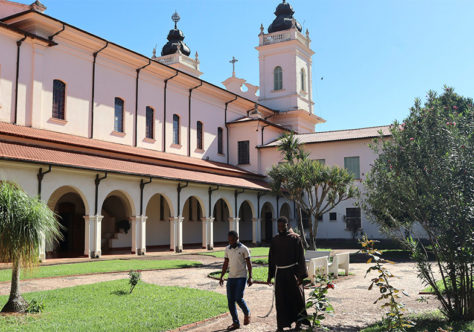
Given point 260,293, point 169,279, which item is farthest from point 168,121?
point 260,293

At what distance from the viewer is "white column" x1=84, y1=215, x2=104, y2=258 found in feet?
66.6

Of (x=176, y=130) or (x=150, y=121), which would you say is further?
(x=176, y=130)

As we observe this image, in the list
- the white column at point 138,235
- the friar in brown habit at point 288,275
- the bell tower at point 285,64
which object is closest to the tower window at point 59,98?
the white column at point 138,235

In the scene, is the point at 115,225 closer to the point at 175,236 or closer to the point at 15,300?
the point at 175,236

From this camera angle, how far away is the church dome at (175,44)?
188 feet

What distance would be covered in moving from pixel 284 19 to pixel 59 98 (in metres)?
29.6

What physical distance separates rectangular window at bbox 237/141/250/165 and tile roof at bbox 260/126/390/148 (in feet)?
5.53

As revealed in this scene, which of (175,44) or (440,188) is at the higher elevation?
(175,44)

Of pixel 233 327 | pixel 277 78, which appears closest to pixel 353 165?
pixel 277 78

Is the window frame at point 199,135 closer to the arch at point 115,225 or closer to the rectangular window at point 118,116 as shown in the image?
the rectangular window at point 118,116

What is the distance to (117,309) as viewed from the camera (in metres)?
8.98

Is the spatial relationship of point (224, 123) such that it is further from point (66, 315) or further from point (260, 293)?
point (66, 315)

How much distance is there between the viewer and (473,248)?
705cm

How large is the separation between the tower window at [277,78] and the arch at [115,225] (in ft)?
81.5
